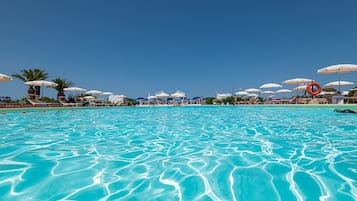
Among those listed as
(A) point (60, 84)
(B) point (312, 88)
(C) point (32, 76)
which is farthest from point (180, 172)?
(A) point (60, 84)

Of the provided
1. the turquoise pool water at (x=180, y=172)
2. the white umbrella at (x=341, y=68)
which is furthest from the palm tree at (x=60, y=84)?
the white umbrella at (x=341, y=68)

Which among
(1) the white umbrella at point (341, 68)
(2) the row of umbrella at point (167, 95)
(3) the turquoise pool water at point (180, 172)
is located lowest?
(3) the turquoise pool water at point (180, 172)

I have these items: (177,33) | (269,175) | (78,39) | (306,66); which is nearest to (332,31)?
(306,66)

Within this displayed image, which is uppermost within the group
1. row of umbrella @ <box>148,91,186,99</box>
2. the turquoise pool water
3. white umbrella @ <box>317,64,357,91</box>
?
white umbrella @ <box>317,64,357,91</box>

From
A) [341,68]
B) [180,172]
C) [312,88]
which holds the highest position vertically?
[341,68]

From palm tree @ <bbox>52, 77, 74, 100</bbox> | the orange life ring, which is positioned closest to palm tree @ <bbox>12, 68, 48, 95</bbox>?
palm tree @ <bbox>52, 77, 74, 100</bbox>

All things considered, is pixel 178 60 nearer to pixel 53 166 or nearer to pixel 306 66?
pixel 306 66

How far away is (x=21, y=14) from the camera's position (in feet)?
54.4

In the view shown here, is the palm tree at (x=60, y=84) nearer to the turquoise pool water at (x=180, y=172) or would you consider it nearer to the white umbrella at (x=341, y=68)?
the turquoise pool water at (x=180, y=172)

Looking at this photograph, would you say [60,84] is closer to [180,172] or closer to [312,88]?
[180,172]

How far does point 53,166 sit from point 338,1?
84.4 feet

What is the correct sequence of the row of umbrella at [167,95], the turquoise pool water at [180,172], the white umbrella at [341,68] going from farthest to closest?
the row of umbrella at [167,95]
the white umbrella at [341,68]
the turquoise pool water at [180,172]

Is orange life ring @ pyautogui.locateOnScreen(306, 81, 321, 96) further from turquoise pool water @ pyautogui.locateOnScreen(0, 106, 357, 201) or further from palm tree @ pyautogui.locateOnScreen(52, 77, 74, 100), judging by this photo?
palm tree @ pyautogui.locateOnScreen(52, 77, 74, 100)

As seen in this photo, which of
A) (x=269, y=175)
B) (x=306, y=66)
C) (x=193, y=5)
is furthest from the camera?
(x=306, y=66)
